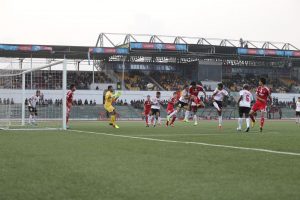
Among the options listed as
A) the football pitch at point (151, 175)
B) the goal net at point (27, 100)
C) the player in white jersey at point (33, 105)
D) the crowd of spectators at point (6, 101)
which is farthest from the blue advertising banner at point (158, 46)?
the football pitch at point (151, 175)

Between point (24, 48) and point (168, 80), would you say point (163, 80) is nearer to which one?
point (168, 80)

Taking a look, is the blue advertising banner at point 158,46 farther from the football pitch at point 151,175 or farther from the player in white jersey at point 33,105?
the football pitch at point 151,175

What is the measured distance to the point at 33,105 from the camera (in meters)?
27.5

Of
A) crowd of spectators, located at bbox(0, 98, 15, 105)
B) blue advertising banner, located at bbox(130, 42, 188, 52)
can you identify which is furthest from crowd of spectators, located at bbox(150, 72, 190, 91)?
crowd of spectators, located at bbox(0, 98, 15, 105)

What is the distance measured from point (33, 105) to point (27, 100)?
419 millimetres

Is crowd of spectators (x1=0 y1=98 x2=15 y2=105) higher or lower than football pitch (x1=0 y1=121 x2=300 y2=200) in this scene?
higher

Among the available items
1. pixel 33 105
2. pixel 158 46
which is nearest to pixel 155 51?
pixel 158 46

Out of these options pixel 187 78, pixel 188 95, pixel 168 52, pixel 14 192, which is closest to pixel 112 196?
pixel 14 192

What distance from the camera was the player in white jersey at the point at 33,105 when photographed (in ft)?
87.5

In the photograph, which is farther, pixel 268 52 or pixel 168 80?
pixel 268 52

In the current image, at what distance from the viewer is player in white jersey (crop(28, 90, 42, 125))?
26666 mm

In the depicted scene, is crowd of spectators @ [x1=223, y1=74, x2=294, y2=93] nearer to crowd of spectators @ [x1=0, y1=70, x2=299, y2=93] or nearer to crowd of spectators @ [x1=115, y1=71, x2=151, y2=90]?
crowd of spectators @ [x1=0, y1=70, x2=299, y2=93]

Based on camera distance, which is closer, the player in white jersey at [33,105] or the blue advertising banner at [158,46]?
the player in white jersey at [33,105]

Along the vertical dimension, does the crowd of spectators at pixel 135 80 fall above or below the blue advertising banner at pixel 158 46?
below
